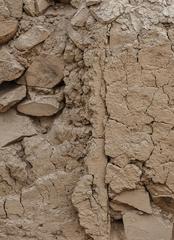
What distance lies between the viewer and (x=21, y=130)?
2271mm

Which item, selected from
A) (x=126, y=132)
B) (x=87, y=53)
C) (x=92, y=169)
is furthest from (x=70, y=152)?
(x=87, y=53)

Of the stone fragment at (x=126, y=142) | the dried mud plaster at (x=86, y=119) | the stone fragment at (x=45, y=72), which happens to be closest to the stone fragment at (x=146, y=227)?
the dried mud plaster at (x=86, y=119)

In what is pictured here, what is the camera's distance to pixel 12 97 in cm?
225

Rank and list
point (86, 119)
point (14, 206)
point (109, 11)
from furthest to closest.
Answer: point (14, 206) < point (86, 119) < point (109, 11)

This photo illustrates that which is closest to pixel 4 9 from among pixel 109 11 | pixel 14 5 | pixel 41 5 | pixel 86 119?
pixel 14 5

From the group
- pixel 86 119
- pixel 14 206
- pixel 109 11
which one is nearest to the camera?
pixel 109 11

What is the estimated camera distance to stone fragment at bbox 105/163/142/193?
2043mm

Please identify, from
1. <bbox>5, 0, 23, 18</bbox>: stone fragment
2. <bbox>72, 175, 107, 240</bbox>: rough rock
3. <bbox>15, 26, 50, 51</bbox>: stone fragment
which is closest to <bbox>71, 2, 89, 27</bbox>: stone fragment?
<bbox>15, 26, 50, 51</bbox>: stone fragment

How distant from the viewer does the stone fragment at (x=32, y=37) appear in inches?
86.4

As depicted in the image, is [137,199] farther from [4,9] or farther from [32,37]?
[4,9]

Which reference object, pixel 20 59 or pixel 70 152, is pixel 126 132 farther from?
pixel 20 59

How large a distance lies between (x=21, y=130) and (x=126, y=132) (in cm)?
49

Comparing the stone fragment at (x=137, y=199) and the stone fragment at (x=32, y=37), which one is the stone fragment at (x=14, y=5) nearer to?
the stone fragment at (x=32, y=37)

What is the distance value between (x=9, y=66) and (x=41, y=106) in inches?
8.3
